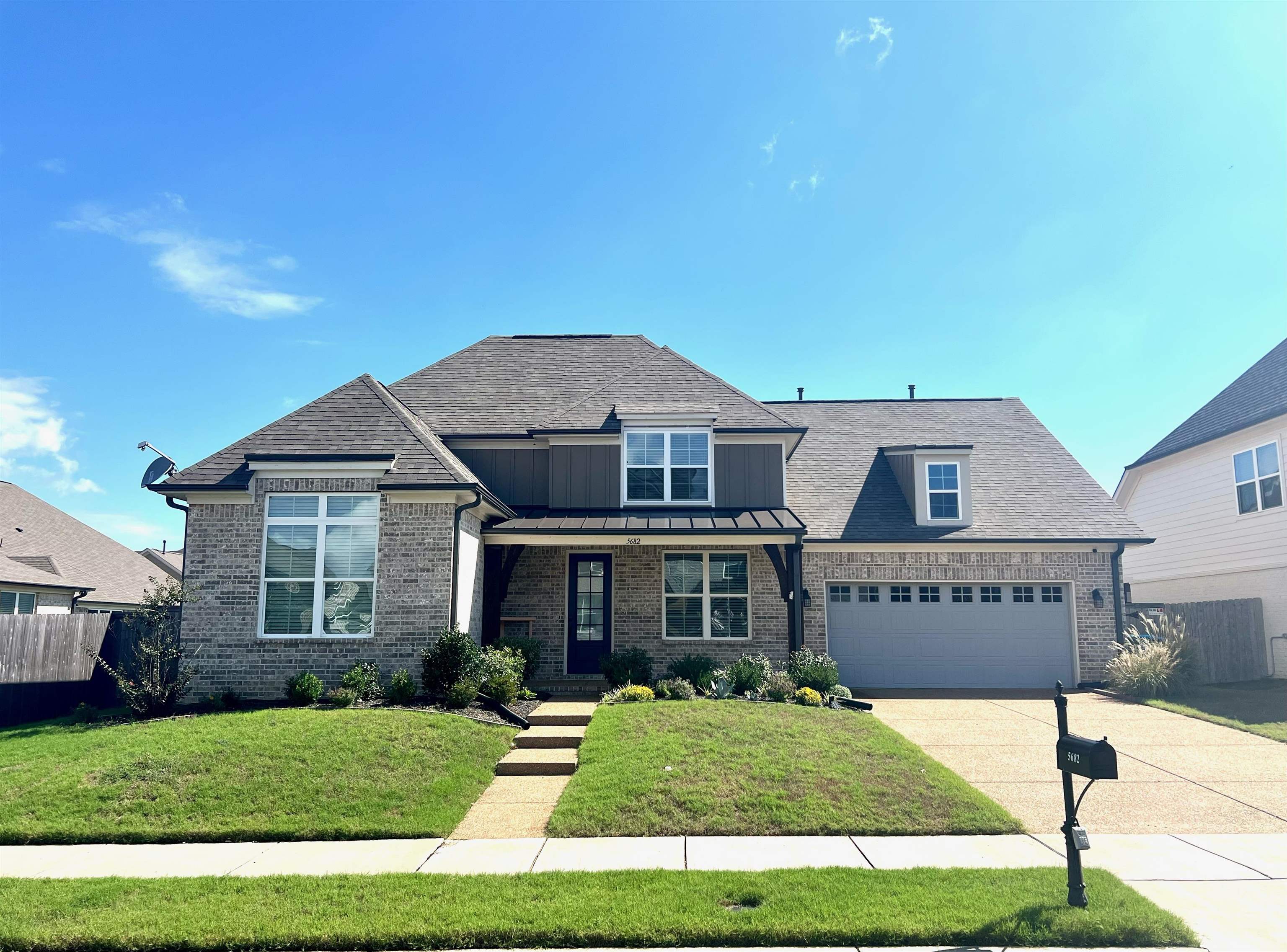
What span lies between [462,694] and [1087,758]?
8.54m

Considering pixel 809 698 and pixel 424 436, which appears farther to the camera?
pixel 424 436

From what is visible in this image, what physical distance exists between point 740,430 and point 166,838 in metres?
12.1

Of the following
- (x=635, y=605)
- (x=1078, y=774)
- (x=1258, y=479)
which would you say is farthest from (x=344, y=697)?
(x=1258, y=479)

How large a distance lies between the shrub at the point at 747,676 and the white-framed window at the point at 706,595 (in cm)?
208

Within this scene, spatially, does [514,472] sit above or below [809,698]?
above

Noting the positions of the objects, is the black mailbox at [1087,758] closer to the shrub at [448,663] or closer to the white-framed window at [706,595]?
the shrub at [448,663]

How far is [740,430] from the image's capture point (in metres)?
16.7

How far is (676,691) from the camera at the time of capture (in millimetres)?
12727

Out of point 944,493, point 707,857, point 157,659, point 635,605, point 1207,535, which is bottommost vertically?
point 707,857

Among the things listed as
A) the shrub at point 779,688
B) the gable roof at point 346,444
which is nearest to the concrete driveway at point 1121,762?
the shrub at point 779,688

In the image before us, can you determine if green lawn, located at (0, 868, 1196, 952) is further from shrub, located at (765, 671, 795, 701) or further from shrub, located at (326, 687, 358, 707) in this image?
shrub, located at (765, 671, 795, 701)

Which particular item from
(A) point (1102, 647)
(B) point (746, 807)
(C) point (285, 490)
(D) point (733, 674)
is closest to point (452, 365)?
(C) point (285, 490)

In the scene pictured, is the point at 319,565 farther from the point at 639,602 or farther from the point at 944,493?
the point at 944,493

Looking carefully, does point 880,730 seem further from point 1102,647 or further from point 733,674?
point 1102,647
